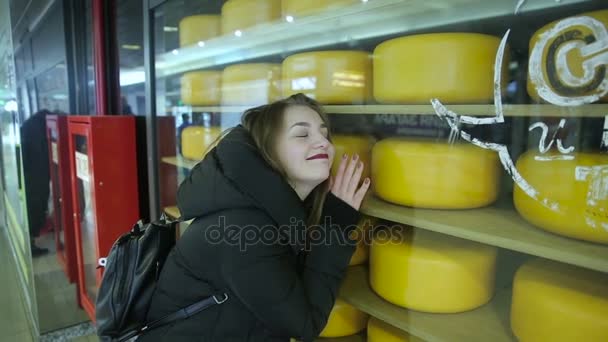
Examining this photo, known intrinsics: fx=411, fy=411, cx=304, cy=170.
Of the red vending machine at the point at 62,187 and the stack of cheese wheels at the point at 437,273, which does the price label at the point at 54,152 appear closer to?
the red vending machine at the point at 62,187

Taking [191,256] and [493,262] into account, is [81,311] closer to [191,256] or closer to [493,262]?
[191,256]

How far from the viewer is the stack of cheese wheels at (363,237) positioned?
1345 mm

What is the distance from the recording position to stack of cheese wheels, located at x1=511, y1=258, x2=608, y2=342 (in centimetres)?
79

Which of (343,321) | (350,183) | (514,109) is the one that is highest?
(514,109)

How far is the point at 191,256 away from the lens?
104cm

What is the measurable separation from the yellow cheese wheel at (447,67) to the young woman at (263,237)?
0.92ft

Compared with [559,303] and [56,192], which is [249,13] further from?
[56,192]

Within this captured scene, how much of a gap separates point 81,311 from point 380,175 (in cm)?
232

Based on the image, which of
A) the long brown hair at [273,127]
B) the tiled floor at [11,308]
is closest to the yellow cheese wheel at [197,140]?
the long brown hair at [273,127]

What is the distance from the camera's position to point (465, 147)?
3.35 ft

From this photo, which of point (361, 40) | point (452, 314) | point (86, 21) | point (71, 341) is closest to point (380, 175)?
point (452, 314)

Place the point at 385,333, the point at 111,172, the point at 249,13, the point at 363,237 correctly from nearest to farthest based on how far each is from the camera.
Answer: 1. the point at 385,333
2. the point at 363,237
3. the point at 249,13
4. the point at 111,172

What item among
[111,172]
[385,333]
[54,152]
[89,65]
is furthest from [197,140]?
[89,65]

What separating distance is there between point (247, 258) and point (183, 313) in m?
0.29
